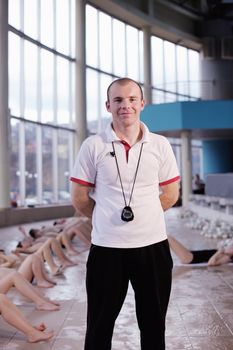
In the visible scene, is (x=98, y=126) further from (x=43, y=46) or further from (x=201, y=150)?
(x=201, y=150)

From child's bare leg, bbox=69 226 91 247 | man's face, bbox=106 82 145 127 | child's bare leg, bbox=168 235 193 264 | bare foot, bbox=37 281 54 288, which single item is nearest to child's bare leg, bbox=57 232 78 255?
child's bare leg, bbox=69 226 91 247

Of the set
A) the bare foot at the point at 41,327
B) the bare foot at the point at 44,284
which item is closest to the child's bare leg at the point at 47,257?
the bare foot at the point at 44,284

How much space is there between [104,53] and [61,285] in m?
17.3

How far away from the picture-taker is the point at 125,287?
2441 millimetres

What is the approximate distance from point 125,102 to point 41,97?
1624 cm

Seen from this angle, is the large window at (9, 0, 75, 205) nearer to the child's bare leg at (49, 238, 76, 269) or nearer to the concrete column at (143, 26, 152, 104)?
the concrete column at (143, 26, 152, 104)

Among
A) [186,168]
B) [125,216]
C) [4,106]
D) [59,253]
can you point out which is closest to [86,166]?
[125,216]

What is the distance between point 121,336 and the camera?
3.94 meters

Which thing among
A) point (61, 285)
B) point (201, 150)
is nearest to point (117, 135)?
point (61, 285)

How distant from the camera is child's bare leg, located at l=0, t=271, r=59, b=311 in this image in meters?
4.30

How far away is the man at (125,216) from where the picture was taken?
234 cm

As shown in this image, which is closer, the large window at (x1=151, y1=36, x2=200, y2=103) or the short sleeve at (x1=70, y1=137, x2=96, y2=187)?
the short sleeve at (x1=70, y1=137, x2=96, y2=187)

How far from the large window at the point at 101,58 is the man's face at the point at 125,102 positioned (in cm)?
1798

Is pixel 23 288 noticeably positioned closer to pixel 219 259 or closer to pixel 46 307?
pixel 46 307
